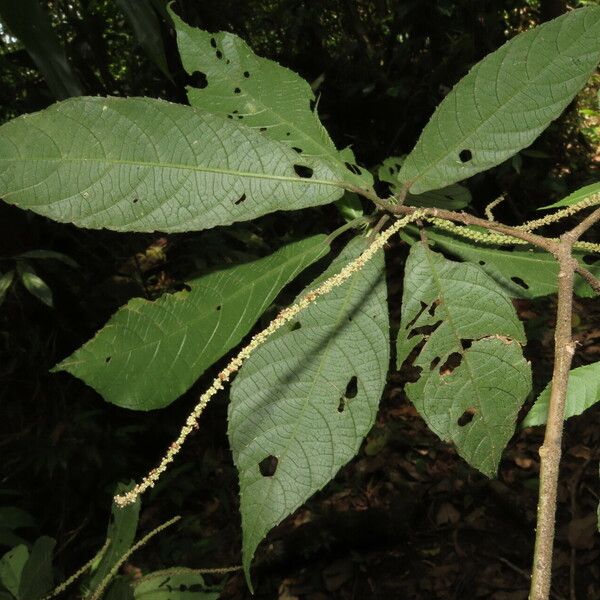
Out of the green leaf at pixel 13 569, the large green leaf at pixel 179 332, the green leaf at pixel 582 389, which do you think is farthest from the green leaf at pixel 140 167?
the green leaf at pixel 13 569

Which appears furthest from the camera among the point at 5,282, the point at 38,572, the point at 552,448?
the point at 5,282

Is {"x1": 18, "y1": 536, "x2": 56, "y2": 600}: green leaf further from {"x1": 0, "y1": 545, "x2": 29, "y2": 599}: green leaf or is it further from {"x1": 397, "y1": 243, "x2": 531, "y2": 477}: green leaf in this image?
{"x1": 397, "y1": 243, "x2": 531, "y2": 477}: green leaf

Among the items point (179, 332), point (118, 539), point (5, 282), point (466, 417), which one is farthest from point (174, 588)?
point (5, 282)

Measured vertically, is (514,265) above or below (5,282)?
below

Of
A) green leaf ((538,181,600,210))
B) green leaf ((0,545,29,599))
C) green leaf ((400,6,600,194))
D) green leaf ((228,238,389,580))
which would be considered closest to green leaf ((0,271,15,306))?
green leaf ((0,545,29,599))

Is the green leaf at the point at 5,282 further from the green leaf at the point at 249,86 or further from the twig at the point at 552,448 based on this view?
the twig at the point at 552,448

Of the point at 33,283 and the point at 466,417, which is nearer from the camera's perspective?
the point at 466,417

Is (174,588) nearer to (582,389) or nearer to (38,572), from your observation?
(38,572)
